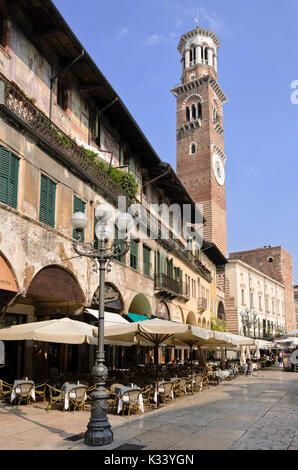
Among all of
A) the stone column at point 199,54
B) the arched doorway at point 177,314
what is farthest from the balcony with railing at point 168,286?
the stone column at point 199,54

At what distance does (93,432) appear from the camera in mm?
7574

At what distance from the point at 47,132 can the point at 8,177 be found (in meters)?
2.51

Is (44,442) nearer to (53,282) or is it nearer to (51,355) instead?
(53,282)

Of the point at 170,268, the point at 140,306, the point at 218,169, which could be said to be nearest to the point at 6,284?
the point at 140,306

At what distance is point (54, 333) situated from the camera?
38.0 ft

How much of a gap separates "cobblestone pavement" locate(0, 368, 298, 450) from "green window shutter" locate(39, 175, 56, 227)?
214 inches

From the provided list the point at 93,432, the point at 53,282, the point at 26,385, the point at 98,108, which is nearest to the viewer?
the point at 93,432

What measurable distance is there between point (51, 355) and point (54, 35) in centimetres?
1125

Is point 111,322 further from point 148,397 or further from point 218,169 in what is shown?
point 218,169

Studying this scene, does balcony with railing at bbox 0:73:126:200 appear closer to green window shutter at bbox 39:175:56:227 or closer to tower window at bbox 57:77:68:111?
green window shutter at bbox 39:175:56:227

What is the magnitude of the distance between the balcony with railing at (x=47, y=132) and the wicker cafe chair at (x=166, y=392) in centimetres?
779

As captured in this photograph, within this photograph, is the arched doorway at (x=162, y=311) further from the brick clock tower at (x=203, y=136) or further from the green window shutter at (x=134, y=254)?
the brick clock tower at (x=203, y=136)

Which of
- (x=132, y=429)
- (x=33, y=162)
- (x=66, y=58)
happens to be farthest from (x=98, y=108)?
(x=132, y=429)

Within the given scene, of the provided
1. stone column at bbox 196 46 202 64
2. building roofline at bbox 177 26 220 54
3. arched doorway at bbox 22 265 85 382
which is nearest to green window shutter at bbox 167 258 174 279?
arched doorway at bbox 22 265 85 382
